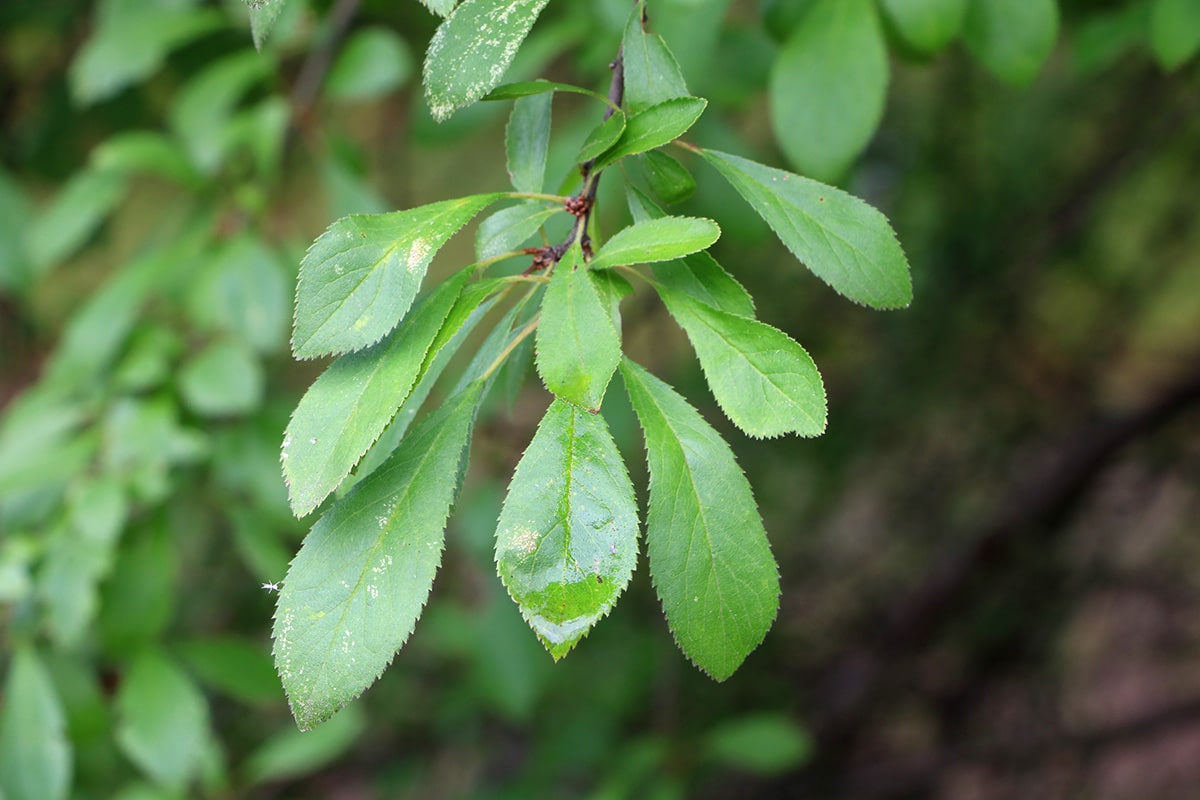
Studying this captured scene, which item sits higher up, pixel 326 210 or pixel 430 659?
pixel 326 210

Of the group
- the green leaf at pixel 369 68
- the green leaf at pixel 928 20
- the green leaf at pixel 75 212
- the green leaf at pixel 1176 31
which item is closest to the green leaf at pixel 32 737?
→ the green leaf at pixel 75 212

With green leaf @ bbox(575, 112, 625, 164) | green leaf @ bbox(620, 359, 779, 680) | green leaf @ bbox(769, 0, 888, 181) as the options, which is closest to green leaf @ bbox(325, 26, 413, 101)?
green leaf @ bbox(769, 0, 888, 181)

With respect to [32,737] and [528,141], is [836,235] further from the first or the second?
[32,737]

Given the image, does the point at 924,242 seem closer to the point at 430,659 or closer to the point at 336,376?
the point at 430,659

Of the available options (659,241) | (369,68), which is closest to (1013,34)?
(659,241)

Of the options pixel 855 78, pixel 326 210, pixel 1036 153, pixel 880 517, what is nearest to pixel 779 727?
pixel 880 517

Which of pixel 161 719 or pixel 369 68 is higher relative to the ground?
pixel 369 68

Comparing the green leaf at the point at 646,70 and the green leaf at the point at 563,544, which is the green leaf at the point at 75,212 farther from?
the green leaf at the point at 563,544
